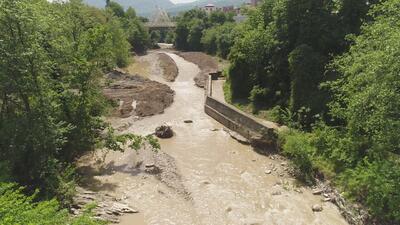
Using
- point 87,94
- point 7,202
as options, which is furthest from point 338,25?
point 7,202

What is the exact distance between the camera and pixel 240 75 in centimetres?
3334

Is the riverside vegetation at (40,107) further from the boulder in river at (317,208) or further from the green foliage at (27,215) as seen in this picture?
the boulder in river at (317,208)

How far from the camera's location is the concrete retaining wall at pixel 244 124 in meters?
24.0

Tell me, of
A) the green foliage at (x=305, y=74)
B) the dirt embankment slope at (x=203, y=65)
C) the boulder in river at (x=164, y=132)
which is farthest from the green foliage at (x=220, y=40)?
the green foliage at (x=305, y=74)

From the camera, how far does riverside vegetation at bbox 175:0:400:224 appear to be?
14992 mm

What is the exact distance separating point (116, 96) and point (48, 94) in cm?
→ 2108

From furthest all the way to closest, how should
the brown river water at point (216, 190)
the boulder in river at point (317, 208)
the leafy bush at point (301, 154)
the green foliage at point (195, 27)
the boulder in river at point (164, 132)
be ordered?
the green foliage at point (195, 27), the boulder in river at point (164, 132), the leafy bush at point (301, 154), the boulder in river at point (317, 208), the brown river water at point (216, 190)

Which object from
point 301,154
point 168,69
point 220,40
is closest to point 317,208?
point 301,154

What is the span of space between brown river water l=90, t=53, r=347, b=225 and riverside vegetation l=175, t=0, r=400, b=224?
170 centimetres

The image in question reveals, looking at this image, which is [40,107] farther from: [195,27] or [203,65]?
[195,27]

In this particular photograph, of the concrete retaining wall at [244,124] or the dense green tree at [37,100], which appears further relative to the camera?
the concrete retaining wall at [244,124]

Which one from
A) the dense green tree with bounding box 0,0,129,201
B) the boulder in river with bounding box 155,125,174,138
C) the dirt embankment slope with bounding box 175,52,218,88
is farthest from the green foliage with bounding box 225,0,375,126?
the dense green tree with bounding box 0,0,129,201

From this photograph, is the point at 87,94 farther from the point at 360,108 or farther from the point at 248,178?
the point at 360,108

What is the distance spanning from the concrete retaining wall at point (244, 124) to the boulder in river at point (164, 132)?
4819 millimetres
